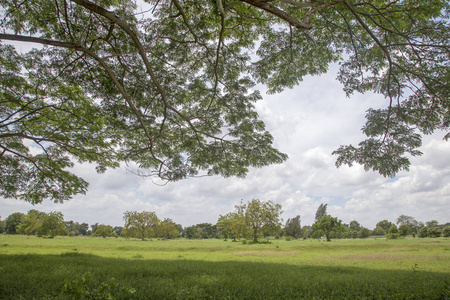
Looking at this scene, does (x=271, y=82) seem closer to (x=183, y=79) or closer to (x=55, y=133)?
(x=183, y=79)

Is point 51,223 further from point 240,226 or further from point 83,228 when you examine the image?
point 83,228

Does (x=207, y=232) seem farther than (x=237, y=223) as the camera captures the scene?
Yes

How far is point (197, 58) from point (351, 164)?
235 inches

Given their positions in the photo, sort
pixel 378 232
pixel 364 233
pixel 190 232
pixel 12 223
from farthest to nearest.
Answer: pixel 190 232
pixel 378 232
pixel 12 223
pixel 364 233

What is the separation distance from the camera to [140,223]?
4969cm

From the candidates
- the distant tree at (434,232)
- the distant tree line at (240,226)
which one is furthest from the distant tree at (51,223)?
the distant tree at (434,232)

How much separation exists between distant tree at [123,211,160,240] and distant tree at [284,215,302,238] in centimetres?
4325

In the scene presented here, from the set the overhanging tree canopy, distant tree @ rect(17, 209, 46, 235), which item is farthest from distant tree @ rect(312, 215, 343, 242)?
distant tree @ rect(17, 209, 46, 235)

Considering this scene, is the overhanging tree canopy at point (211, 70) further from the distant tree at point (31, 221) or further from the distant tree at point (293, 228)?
the distant tree at point (293, 228)

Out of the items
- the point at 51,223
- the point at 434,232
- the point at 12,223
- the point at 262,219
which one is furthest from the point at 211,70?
the point at 12,223

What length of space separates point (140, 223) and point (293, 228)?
4880 centimetres

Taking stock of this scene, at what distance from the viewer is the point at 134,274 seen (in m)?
7.92

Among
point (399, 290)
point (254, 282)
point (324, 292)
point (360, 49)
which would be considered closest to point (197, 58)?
point (360, 49)

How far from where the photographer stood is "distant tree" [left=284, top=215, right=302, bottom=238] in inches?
2916
